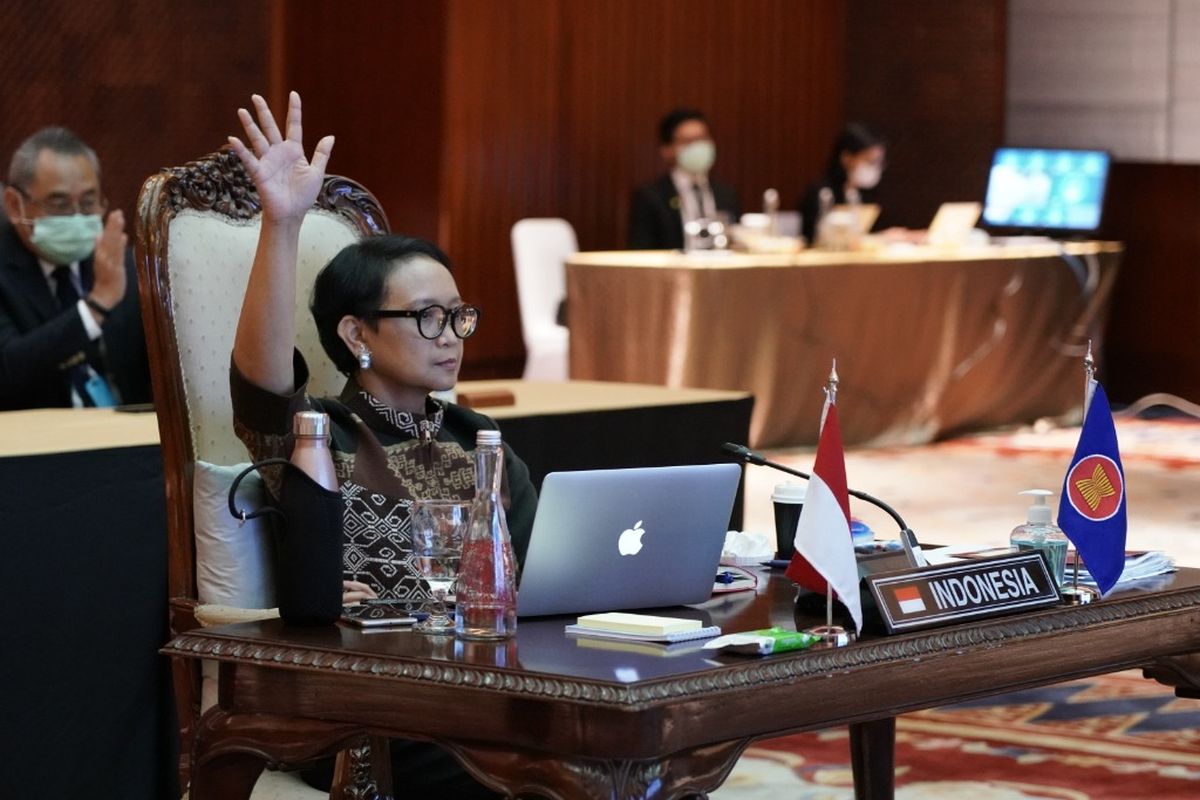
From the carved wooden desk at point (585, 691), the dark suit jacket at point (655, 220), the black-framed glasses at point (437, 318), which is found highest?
the dark suit jacket at point (655, 220)

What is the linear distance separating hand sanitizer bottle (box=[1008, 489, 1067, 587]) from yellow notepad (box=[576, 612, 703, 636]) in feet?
1.72

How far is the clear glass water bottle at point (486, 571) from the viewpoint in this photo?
2.05 metres

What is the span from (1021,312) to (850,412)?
1202 millimetres

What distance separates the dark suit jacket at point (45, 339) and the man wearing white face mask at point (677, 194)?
4503 millimetres

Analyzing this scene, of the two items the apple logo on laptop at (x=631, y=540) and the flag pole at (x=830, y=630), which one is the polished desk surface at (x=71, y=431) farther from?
the flag pole at (x=830, y=630)

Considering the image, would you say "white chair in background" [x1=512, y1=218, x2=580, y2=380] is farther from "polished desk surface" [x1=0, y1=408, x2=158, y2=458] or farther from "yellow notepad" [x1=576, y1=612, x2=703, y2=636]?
"yellow notepad" [x1=576, y1=612, x2=703, y2=636]

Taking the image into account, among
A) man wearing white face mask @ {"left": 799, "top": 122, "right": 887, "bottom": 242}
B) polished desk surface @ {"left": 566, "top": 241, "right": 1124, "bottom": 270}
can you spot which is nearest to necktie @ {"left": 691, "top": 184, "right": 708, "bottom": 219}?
polished desk surface @ {"left": 566, "top": 241, "right": 1124, "bottom": 270}

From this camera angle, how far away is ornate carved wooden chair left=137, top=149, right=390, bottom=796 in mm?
2525

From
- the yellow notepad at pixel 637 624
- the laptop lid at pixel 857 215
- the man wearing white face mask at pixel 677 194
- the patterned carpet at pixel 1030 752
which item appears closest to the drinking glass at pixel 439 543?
the yellow notepad at pixel 637 624

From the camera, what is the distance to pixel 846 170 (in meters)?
9.47

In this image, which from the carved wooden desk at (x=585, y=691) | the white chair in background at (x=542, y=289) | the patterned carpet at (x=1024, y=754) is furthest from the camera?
the white chair in background at (x=542, y=289)

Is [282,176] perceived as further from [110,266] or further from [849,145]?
[849,145]

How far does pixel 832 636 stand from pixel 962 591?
0.19m

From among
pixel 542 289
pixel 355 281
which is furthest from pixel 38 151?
pixel 542 289
